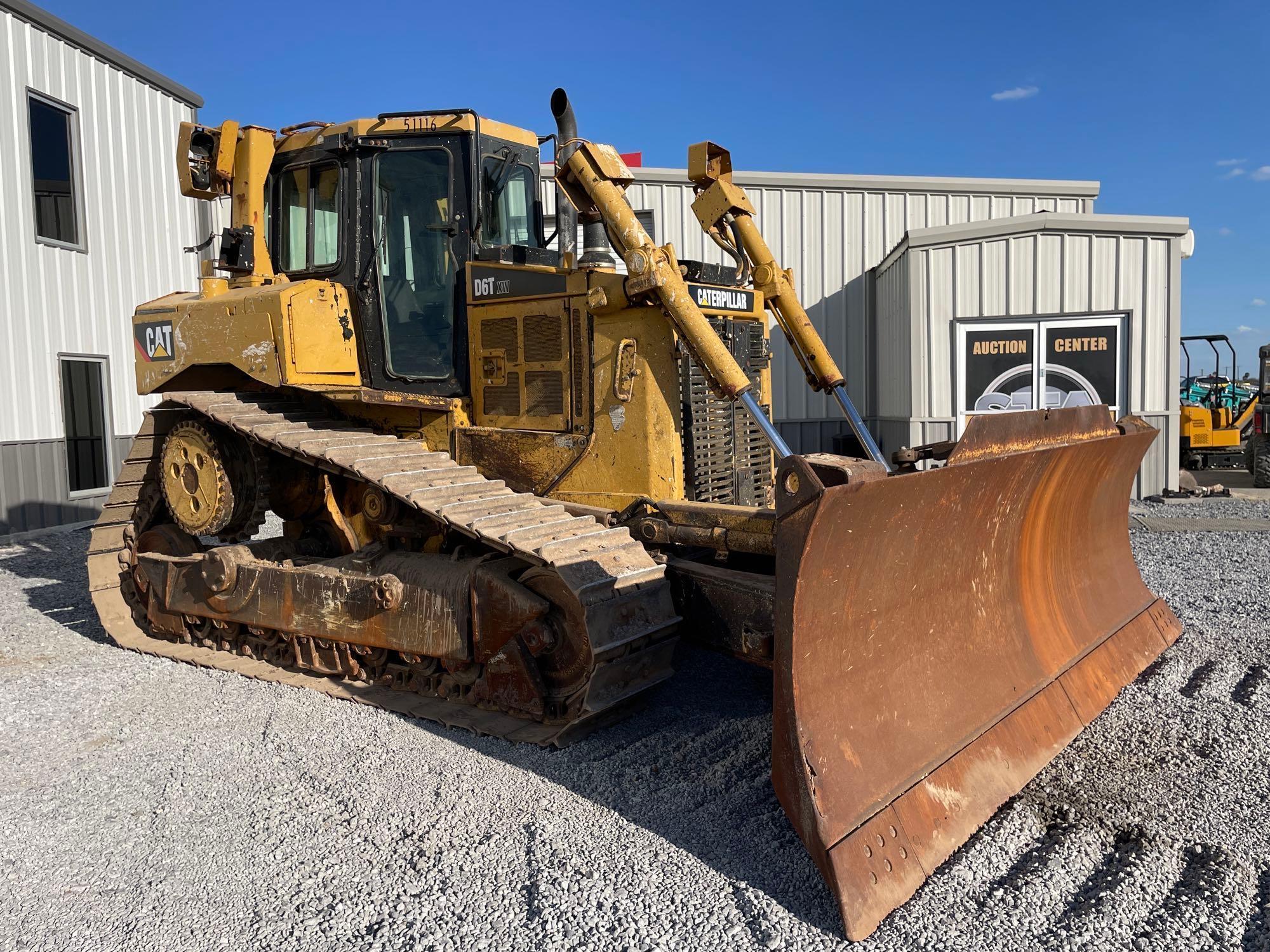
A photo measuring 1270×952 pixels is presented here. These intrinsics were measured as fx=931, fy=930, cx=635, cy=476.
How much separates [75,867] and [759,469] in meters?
3.65

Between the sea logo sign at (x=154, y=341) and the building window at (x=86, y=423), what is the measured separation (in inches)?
246

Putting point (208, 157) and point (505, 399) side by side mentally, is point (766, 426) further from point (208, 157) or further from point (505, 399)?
point (208, 157)

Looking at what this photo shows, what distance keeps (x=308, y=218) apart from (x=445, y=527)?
7.38ft

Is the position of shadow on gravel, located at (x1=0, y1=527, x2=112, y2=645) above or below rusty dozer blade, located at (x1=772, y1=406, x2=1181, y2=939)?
below

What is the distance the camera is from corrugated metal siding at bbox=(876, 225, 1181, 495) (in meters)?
11.0

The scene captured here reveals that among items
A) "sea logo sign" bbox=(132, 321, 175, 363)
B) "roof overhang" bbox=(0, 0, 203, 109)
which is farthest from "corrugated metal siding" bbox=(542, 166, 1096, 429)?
"sea logo sign" bbox=(132, 321, 175, 363)

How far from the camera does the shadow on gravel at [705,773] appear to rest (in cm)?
300

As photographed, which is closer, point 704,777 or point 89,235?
point 704,777

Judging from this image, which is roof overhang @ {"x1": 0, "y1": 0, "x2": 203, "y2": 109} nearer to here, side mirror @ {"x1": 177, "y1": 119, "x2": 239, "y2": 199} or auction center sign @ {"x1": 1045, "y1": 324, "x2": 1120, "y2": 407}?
side mirror @ {"x1": 177, "y1": 119, "x2": 239, "y2": 199}

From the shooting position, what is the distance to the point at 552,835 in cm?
327

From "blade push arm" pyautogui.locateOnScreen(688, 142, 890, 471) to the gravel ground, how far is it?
1960 mm

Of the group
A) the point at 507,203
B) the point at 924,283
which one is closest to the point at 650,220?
the point at 924,283

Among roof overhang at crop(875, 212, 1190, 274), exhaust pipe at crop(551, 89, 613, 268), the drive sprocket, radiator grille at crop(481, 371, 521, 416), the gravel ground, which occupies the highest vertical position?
roof overhang at crop(875, 212, 1190, 274)

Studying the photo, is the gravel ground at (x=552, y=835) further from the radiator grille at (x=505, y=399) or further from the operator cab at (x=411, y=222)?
the operator cab at (x=411, y=222)
